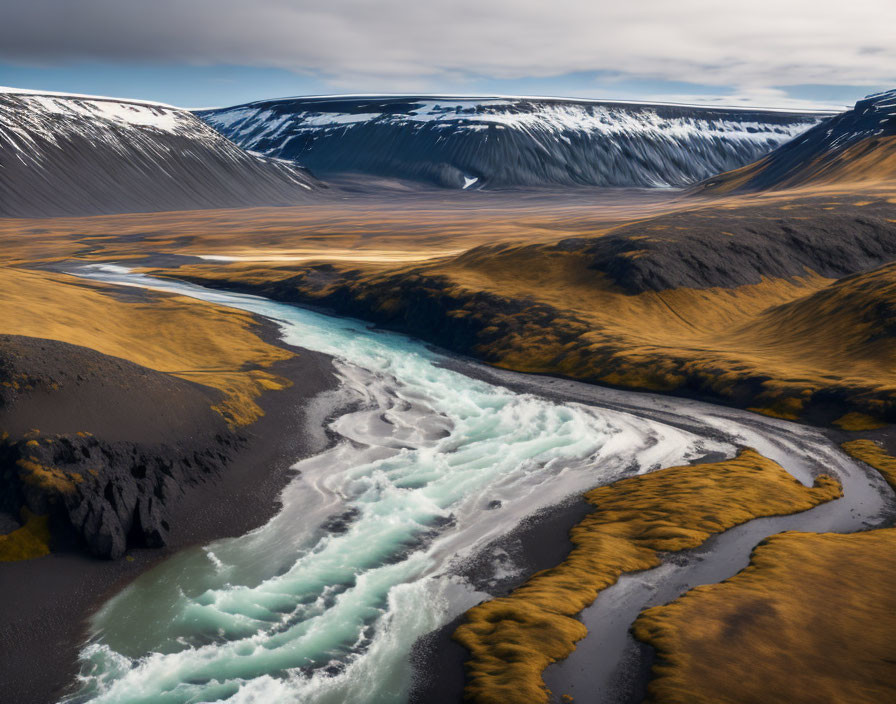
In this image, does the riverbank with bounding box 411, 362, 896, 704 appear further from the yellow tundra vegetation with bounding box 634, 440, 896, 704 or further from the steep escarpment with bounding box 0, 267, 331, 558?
the steep escarpment with bounding box 0, 267, 331, 558

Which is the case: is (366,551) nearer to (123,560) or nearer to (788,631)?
(123,560)

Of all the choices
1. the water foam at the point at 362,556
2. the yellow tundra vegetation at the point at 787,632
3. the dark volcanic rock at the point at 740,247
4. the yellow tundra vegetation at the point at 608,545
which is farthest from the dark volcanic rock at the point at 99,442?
the dark volcanic rock at the point at 740,247

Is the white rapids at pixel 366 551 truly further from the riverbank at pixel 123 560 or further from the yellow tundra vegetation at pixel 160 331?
the yellow tundra vegetation at pixel 160 331

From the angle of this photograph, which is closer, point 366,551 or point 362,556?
point 362,556

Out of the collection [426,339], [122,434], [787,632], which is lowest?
[787,632]

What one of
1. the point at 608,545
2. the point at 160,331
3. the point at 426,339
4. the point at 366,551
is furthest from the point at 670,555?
the point at 426,339

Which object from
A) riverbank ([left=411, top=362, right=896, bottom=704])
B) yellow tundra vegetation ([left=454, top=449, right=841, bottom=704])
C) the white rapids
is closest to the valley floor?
yellow tundra vegetation ([left=454, top=449, right=841, bottom=704])

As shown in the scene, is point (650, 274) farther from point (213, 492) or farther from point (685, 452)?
point (213, 492)
